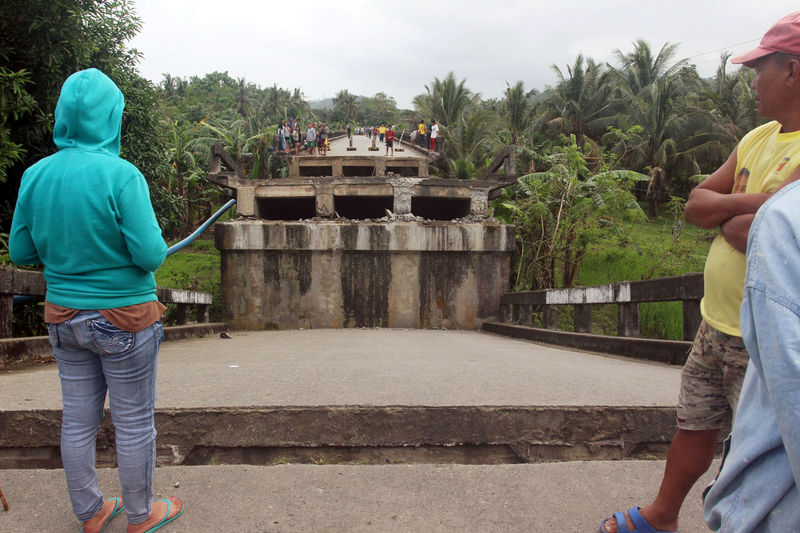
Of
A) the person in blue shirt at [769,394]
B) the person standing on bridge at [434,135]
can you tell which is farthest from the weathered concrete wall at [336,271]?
A: the person in blue shirt at [769,394]

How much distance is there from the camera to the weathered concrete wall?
10.6 metres

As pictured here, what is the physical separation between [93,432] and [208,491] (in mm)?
524

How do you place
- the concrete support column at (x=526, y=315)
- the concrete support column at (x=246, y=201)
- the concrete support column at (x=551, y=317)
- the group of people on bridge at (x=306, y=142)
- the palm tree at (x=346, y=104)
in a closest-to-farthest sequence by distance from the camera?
the concrete support column at (x=551, y=317)
the concrete support column at (x=526, y=315)
the concrete support column at (x=246, y=201)
the group of people on bridge at (x=306, y=142)
the palm tree at (x=346, y=104)

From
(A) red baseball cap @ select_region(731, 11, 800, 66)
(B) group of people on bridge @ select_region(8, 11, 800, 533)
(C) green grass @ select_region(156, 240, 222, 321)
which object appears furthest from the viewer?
(C) green grass @ select_region(156, 240, 222, 321)

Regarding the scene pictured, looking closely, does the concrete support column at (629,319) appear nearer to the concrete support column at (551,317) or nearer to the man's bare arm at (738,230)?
the concrete support column at (551,317)

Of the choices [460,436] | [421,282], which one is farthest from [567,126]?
[460,436]

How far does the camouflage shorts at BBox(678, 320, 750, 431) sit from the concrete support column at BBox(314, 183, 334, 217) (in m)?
9.91

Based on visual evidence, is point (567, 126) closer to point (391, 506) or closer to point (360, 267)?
point (360, 267)

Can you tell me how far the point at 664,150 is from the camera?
1033 inches

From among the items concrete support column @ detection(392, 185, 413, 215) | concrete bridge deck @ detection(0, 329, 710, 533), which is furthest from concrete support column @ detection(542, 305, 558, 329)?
concrete support column @ detection(392, 185, 413, 215)

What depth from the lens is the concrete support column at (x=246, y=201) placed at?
11.2 m

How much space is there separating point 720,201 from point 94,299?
2.14 meters

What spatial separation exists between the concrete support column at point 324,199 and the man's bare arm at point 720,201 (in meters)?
9.67

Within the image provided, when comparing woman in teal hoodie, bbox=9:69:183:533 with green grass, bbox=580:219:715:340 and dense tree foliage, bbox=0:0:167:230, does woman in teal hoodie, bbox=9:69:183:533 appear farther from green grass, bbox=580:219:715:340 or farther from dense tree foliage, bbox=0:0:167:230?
green grass, bbox=580:219:715:340
